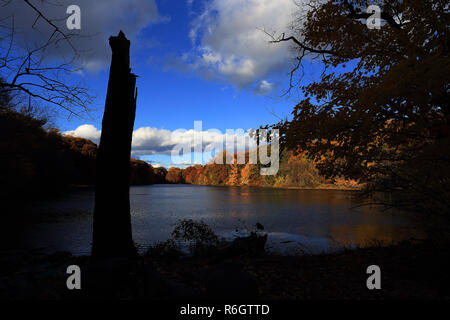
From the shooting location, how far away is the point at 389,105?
16.9ft

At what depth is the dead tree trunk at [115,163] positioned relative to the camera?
6148mm

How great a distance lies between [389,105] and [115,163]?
251 inches

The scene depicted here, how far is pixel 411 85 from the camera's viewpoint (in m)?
4.32

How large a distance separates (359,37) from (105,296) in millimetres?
8403

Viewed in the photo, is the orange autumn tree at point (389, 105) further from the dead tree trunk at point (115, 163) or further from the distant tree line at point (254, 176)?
the distant tree line at point (254, 176)

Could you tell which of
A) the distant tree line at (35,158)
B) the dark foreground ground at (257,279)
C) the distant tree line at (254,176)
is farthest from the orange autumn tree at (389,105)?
the distant tree line at (254,176)

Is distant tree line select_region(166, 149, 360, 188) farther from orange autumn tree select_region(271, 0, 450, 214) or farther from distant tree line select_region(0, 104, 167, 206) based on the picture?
distant tree line select_region(0, 104, 167, 206)

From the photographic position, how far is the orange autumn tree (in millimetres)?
4547

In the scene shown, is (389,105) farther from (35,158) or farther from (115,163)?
(35,158)

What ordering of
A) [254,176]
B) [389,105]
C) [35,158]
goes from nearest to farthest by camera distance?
[389,105] < [35,158] < [254,176]

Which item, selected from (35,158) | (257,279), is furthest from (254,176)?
(257,279)

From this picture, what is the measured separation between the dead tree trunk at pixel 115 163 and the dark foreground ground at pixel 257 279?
732mm
